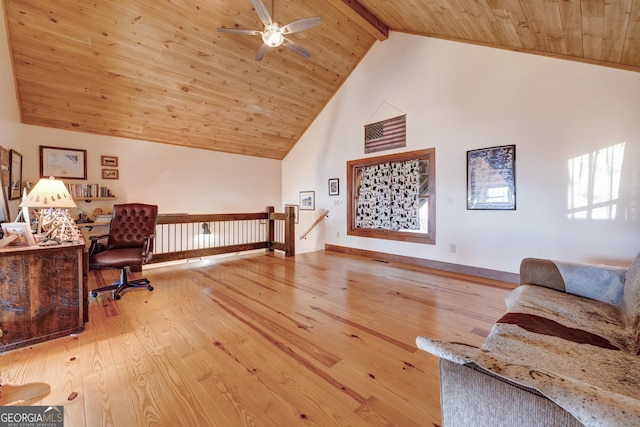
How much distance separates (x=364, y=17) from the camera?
14.2 feet

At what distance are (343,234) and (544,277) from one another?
158 inches

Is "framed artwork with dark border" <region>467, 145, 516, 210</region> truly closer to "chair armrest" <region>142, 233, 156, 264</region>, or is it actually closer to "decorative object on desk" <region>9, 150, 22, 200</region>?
"chair armrest" <region>142, 233, 156, 264</region>

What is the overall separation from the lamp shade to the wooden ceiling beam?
4266mm

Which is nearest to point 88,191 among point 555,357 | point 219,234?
point 219,234

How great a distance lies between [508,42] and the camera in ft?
11.3

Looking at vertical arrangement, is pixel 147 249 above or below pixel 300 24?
below

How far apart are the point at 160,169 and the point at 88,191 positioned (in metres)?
1.26

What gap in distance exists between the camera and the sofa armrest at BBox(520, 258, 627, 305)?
5.74 ft

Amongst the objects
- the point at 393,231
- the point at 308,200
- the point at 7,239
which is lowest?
the point at 393,231

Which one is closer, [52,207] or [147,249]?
[52,207]

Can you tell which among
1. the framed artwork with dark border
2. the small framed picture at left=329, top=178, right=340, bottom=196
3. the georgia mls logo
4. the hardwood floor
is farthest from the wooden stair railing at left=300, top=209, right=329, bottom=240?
the georgia mls logo

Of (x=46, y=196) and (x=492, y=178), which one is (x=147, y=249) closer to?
(x=46, y=196)

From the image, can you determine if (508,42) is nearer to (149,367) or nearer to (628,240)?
(628,240)

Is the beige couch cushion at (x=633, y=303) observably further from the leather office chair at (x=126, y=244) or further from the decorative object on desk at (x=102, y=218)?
the decorative object on desk at (x=102, y=218)
